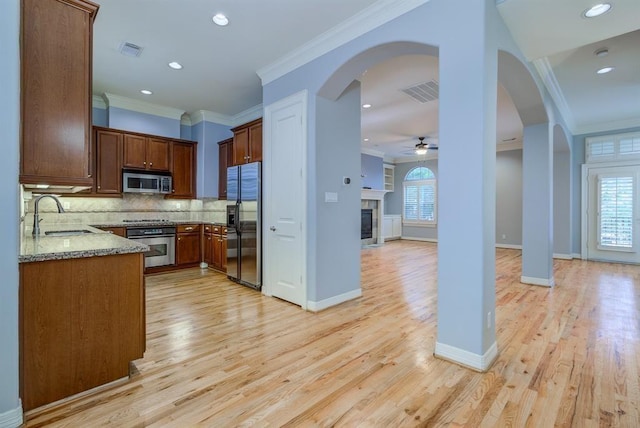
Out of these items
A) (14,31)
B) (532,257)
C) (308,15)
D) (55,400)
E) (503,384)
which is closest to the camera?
(14,31)

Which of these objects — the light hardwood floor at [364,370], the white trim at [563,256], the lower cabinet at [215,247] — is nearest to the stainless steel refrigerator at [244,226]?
the lower cabinet at [215,247]

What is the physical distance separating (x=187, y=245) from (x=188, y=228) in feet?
1.02

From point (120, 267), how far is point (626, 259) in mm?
8912

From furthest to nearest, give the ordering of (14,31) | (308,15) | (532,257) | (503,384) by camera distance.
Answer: (532,257) → (308,15) → (503,384) → (14,31)

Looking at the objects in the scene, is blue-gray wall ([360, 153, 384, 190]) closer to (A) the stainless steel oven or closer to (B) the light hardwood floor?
(A) the stainless steel oven

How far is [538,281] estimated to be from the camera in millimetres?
4555

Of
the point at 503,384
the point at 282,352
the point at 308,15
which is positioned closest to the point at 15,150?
the point at 282,352

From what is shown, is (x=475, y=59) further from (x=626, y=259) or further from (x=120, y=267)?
(x=626, y=259)

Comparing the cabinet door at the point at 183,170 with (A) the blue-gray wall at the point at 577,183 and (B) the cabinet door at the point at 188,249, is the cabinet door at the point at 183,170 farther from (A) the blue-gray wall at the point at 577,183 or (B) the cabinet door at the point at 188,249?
(A) the blue-gray wall at the point at 577,183

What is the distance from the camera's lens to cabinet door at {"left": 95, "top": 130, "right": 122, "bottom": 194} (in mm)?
4801

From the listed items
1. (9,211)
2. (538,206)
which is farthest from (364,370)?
(538,206)

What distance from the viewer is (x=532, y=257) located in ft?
15.1

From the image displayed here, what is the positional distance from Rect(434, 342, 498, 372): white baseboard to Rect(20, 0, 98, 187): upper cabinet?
2.86 m

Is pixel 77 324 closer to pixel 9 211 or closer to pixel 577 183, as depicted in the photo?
pixel 9 211
